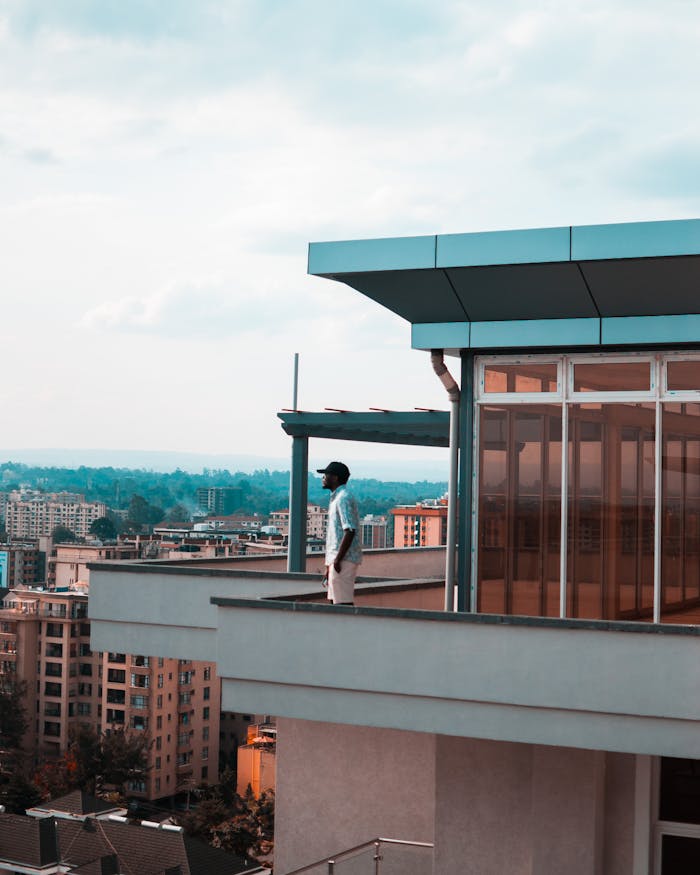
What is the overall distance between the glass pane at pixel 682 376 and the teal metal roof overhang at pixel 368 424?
7132mm

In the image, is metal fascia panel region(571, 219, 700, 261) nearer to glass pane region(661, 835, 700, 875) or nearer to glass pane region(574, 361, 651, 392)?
glass pane region(574, 361, 651, 392)

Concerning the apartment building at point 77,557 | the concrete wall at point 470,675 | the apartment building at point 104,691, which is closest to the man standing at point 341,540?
the concrete wall at point 470,675

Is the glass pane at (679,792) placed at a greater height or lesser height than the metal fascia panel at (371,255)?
lesser

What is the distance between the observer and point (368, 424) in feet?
61.8

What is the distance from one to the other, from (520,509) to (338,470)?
2.04 metres

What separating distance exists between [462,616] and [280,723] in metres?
3.91

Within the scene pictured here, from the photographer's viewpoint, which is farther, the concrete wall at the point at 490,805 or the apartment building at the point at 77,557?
the apartment building at the point at 77,557

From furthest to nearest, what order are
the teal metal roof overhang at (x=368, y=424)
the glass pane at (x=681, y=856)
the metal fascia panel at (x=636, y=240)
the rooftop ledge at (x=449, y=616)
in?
the teal metal roof overhang at (x=368, y=424) → the glass pane at (x=681, y=856) → the metal fascia panel at (x=636, y=240) → the rooftop ledge at (x=449, y=616)

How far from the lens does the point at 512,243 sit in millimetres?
10492

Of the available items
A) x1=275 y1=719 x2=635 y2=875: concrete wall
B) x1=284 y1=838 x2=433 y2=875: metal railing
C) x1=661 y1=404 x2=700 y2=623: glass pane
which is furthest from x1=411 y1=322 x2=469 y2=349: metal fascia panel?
x1=284 y1=838 x2=433 y2=875: metal railing

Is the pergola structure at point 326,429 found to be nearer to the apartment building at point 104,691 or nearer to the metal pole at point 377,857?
the metal pole at point 377,857

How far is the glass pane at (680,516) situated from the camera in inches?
420

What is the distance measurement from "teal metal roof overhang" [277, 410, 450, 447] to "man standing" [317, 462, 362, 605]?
774cm

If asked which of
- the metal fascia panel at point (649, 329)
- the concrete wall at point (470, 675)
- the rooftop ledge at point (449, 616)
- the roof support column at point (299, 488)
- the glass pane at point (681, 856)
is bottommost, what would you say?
the glass pane at point (681, 856)
